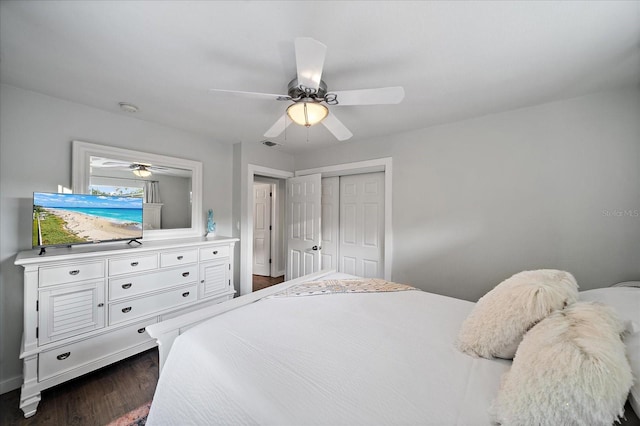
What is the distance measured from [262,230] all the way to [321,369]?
170 inches

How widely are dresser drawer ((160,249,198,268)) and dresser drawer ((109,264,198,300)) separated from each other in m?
0.06

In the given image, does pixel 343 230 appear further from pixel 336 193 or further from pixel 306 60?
pixel 306 60

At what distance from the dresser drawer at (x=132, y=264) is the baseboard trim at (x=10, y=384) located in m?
1.00

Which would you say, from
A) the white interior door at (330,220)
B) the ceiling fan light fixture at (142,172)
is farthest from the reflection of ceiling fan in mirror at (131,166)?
the white interior door at (330,220)

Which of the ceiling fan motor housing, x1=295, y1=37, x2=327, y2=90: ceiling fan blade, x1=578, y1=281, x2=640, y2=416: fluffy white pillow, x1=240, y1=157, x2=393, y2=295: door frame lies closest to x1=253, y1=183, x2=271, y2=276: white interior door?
x1=240, y1=157, x2=393, y2=295: door frame

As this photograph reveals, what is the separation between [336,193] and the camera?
3.72 m

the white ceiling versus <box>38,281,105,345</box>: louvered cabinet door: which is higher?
the white ceiling

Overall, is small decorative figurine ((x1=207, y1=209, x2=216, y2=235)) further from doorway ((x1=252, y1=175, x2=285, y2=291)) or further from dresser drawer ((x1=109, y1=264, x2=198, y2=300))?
doorway ((x1=252, y1=175, x2=285, y2=291))

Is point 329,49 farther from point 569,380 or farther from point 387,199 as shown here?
point 387,199

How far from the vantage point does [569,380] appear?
0.64 meters

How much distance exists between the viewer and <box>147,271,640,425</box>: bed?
773 mm

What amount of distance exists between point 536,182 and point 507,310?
177cm

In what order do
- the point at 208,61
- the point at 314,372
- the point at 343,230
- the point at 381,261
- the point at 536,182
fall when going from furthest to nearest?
the point at 343,230 < the point at 381,261 < the point at 536,182 < the point at 208,61 < the point at 314,372

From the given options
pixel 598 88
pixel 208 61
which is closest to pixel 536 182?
pixel 598 88
